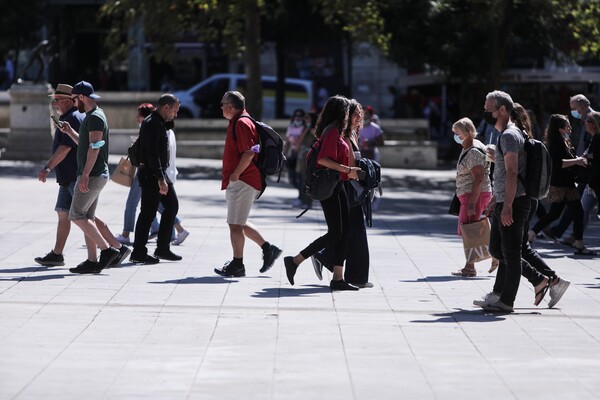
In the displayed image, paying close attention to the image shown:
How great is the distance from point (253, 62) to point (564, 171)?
15.7 m

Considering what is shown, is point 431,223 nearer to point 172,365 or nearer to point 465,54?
point 172,365

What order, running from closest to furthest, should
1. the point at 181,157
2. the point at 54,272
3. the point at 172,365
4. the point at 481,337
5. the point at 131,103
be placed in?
1. the point at 172,365
2. the point at 481,337
3. the point at 54,272
4. the point at 181,157
5. the point at 131,103

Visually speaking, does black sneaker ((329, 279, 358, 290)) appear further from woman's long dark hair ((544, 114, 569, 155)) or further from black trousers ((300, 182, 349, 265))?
woman's long dark hair ((544, 114, 569, 155))

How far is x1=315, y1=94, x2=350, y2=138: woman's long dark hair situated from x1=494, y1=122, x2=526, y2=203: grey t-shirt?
5.16 ft

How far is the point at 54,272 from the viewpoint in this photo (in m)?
11.1

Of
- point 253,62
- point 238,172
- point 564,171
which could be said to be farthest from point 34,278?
point 253,62

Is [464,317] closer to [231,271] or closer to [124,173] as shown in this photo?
[231,271]

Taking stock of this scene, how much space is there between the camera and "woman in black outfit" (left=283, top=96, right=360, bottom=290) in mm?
10234

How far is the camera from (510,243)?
9.16 meters

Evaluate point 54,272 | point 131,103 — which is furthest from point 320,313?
point 131,103

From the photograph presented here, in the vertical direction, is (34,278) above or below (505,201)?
below

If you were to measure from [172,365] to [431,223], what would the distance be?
10.5m

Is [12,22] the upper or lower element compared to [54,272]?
upper

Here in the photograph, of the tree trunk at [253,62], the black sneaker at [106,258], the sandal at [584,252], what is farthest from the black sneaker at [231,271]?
the tree trunk at [253,62]
